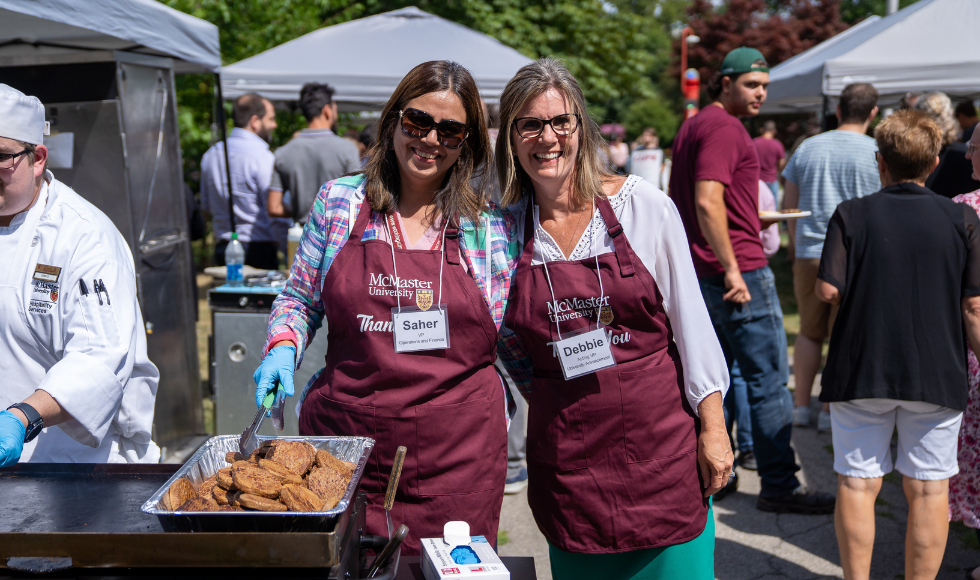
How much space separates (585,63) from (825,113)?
13605mm

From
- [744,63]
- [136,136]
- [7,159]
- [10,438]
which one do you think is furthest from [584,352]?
[136,136]

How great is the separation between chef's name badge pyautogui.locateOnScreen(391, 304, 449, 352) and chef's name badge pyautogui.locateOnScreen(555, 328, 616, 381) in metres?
0.28

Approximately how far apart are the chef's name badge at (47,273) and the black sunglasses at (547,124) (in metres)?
1.18

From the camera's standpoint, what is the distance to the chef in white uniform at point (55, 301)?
1.80 metres

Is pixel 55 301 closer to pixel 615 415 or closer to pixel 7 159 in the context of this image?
pixel 7 159

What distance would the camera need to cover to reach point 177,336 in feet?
14.3

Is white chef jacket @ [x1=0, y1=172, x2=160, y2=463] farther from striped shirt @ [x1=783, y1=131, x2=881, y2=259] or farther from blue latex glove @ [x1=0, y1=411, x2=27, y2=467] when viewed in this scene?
striped shirt @ [x1=783, y1=131, x2=881, y2=259]

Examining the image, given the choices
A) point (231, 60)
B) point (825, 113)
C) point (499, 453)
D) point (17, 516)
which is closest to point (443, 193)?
point (499, 453)

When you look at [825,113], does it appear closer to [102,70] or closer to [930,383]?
[930,383]

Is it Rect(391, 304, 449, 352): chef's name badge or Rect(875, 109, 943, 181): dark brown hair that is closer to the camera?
Rect(391, 304, 449, 352): chef's name badge

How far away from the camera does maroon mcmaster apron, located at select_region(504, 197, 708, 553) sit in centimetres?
183

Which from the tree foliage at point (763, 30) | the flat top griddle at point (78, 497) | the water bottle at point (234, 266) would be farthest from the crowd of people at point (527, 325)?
the tree foliage at point (763, 30)

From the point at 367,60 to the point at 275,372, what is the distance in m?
5.49

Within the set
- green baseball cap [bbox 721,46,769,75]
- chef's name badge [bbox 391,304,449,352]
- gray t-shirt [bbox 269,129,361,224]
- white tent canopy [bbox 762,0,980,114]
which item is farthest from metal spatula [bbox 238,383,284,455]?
white tent canopy [bbox 762,0,980,114]
